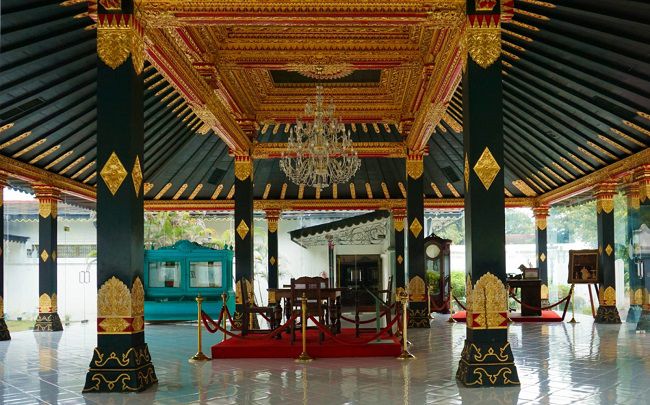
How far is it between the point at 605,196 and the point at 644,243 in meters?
2.16

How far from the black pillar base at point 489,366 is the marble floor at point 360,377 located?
0.47ft

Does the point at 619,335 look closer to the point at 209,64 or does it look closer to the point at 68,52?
the point at 209,64

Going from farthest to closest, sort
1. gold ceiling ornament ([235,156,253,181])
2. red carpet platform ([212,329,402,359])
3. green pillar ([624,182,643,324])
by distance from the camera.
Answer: gold ceiling ornament ([235,156,253,181]) → green pillar ([624,182,643,324]) → red carpet platform ([212,329,402,359])

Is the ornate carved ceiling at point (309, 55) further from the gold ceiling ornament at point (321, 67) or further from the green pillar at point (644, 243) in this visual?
the green pillar at point (644, 243)

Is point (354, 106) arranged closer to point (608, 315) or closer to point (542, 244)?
point (608, 315)

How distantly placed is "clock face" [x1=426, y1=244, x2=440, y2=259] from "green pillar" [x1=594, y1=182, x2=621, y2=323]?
4.15 metres

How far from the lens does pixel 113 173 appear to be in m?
6.20

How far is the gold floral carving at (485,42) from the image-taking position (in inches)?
252

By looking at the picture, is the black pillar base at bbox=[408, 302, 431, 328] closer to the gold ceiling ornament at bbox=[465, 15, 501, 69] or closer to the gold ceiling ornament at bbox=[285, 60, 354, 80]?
the gold ceiling ornament at bbox=[285, 60, 354, 80]

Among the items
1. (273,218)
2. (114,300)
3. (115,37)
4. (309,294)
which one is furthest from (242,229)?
(115,37)

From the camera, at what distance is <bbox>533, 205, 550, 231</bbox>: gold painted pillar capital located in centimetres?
1784

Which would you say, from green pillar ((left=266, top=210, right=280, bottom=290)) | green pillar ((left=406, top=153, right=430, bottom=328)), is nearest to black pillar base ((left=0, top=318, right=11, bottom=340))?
green pillar ((left=266, top=210, right=280, bottom=290))

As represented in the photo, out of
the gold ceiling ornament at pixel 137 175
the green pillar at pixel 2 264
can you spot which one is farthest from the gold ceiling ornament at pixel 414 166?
the green pillar at pixel 2 264

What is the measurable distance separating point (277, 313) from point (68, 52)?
497cm
